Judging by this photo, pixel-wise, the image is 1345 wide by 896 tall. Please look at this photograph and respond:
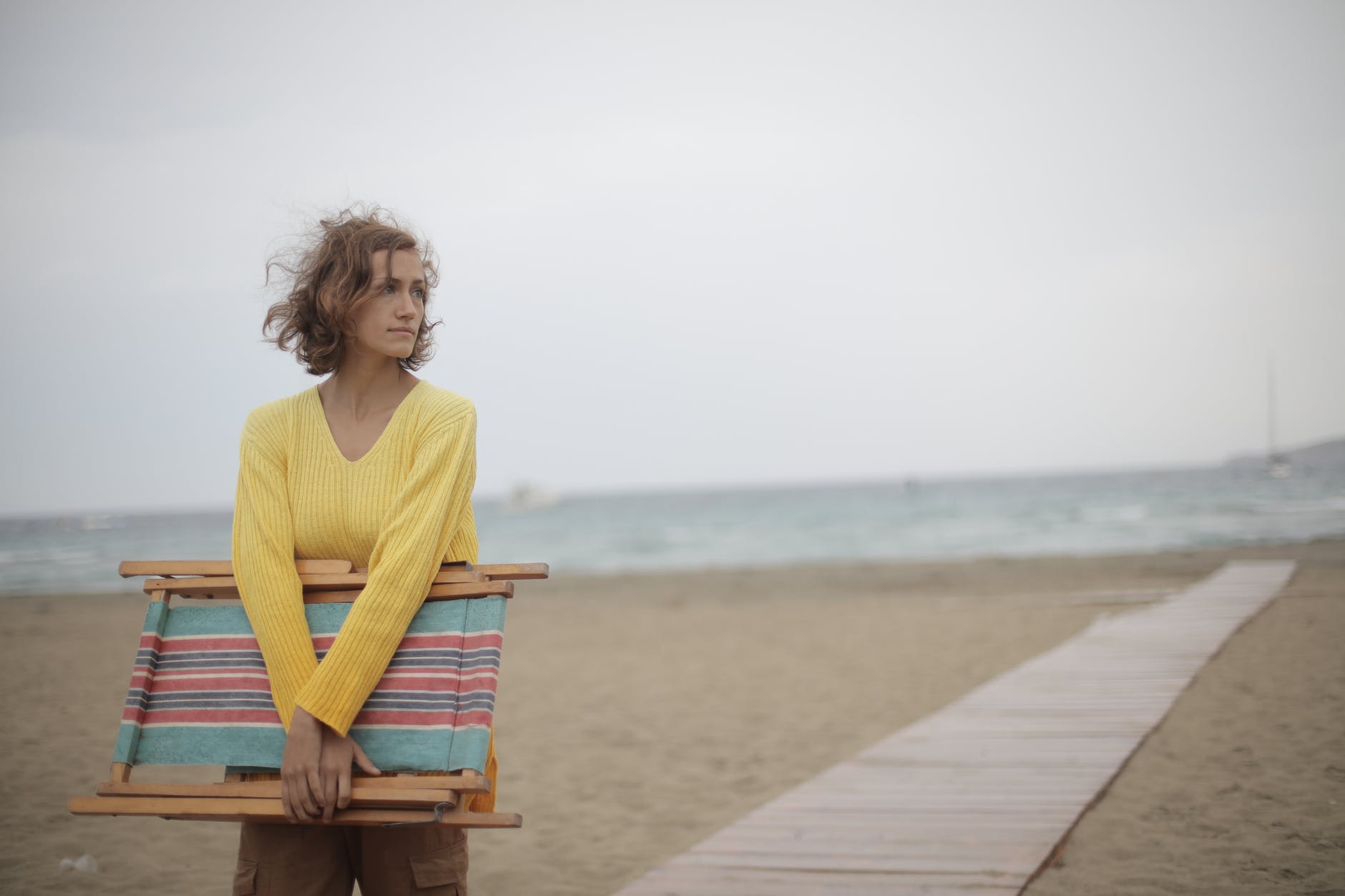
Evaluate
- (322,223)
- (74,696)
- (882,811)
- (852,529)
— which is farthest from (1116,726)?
(852,529)

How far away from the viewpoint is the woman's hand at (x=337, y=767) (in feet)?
4.57

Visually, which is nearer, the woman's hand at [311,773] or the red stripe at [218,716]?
the woman's hand at [311,773]

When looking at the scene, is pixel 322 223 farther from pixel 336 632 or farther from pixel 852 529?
pixel 852 529

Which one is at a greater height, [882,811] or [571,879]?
[882,811]

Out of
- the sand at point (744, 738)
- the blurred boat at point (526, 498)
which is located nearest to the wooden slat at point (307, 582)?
the sand at point (744, 738)

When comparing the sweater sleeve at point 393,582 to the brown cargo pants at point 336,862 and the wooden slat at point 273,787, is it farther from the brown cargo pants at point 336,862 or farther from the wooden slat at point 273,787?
the brown cargo pants at point 336,862

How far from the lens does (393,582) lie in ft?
4.76

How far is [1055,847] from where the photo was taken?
3395 millimetres

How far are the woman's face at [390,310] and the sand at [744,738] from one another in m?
2.84

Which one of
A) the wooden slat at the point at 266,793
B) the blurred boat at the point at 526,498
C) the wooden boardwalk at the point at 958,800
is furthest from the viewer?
the blurred boat at the point at 526,498

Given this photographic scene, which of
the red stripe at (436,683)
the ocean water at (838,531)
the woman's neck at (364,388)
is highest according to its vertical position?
the woman's neck at (364,388)

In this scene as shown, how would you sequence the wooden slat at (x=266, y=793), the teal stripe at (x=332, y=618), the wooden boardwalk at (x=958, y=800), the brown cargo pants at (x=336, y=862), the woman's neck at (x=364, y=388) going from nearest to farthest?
the wooden slat at (x=266, y=793)
the teal stripe at (x=332, y=618)
the brown cargo pants at (x=336, y=862)
the woman's neck at (x=364, y=388)
the wooden boardwalk at (x=958, y=800)

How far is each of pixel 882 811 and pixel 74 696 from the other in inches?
279

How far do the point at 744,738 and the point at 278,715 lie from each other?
5129 mm
